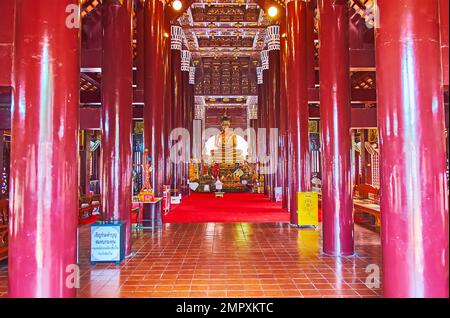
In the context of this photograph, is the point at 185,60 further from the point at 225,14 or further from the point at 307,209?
the point at 307,209

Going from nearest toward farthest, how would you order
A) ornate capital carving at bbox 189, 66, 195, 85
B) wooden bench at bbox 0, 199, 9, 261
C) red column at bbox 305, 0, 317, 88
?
wooden bench at bbox 0, 199, 9, 261 < red column at bbox 305, 0, 317, 88 < ornate capital carving at bbox 189, 66, 195, 85

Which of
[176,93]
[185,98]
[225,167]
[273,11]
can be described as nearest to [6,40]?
[273,11]

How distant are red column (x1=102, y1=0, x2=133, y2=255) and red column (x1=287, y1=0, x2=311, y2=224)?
423 centimetres

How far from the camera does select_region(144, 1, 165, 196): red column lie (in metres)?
9.62

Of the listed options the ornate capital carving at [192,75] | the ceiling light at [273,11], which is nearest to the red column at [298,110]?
the ceiling light at [273,11]

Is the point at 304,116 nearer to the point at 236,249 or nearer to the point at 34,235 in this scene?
the point at 236,249

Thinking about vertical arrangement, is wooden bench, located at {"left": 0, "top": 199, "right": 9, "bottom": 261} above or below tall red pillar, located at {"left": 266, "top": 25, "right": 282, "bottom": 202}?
below

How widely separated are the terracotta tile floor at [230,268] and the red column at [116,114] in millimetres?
861

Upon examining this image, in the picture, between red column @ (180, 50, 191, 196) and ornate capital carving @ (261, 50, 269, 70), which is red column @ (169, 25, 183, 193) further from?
ornate capital carving @ (261, 50, 269, 70)

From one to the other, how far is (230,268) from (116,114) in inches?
117

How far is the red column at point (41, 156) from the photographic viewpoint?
118 inches

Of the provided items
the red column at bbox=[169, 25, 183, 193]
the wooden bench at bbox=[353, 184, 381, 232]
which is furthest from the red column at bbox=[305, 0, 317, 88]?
the red column at bbox=[169, 25, 183, 193]

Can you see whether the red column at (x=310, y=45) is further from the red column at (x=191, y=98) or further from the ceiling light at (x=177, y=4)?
the red column at (x=191, y=98)

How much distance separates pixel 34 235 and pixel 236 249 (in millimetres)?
3867
